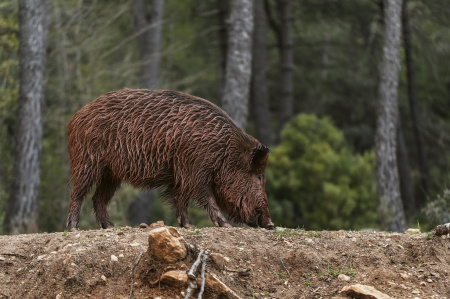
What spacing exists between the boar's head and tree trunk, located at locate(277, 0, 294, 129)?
16972 mm

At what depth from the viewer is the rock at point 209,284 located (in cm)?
575

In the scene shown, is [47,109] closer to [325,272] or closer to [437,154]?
[325,272]

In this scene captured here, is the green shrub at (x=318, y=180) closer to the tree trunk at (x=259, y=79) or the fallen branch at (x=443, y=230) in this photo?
the tree trunk at (x=259, y=79)

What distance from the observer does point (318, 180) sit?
19516 mm

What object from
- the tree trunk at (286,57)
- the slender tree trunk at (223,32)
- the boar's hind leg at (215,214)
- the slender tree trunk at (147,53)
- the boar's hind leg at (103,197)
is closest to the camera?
the boar's hind leg at (215,214)

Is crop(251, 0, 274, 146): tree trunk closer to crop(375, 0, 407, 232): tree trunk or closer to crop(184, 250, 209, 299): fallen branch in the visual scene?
crop(375, 0, 407, 232): tree trunk

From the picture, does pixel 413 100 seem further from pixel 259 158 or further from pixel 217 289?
pixel 217 289

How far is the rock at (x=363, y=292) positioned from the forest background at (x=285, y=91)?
495cm

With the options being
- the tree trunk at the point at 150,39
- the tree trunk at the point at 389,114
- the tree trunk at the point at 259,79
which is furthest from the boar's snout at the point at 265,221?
the tree trunk at the point at 259,79

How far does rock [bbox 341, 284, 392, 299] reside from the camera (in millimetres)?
5641

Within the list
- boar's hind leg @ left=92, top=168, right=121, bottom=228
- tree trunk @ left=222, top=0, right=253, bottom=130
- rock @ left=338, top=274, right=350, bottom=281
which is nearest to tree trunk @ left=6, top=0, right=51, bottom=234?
tree trunk @ left=222, top=0, right=253, bottom=130

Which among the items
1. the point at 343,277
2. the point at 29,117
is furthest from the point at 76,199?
the point at 29,117

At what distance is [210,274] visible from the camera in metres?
5.82

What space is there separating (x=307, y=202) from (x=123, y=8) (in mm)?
7156
